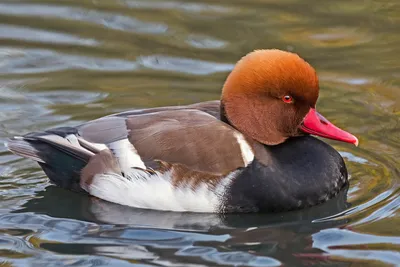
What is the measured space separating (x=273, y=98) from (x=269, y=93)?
56 mm

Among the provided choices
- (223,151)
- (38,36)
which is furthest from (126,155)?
(38,36)

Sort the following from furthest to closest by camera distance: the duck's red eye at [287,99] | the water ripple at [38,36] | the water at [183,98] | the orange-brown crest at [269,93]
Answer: the water ripple at [38,36] < the duck's red eye at [287,99] < the orange-brown crest at [269,93] < the water at [183,98]

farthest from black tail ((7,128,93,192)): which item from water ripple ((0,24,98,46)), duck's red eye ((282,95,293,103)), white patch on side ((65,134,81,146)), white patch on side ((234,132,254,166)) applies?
water ripple ((0,24,98,46))

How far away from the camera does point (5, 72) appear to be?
1045 centimetres

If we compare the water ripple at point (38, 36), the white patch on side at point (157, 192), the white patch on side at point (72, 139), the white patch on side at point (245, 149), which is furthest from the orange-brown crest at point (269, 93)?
the water ripple at point (38, 36)

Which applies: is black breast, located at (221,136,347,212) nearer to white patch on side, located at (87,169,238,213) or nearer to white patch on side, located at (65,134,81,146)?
white patch on side, located at (87,169,238,213)

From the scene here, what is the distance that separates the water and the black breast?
100 mm

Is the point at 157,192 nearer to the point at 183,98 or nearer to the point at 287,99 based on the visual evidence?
the point at 287,99

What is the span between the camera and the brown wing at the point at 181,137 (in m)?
7.41

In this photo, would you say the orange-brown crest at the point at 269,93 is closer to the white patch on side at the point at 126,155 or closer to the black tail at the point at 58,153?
the white patch on side at the point at 126,155

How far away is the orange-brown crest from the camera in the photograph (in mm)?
7457

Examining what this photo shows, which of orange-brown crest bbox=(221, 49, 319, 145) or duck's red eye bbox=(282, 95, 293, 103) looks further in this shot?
duck's red eye bbox=(282, 95, 293, 103)

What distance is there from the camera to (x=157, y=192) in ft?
24.7

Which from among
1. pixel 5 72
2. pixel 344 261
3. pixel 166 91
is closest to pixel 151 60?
pixel 166 91
